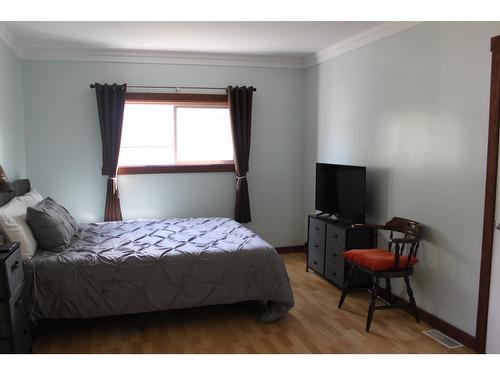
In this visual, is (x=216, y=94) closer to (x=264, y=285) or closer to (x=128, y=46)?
(x=128, y=46)

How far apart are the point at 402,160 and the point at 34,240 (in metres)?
2.98

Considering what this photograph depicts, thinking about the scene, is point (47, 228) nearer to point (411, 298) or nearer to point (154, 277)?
point (154, 277)

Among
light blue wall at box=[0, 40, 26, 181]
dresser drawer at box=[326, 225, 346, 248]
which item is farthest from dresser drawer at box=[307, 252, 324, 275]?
light blue wall at box=[0, 40, 26, 181]

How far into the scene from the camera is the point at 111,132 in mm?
4699

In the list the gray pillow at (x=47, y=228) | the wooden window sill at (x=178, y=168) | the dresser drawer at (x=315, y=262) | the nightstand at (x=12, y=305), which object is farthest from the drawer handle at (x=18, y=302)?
the dresser drawer at (x=315, y=262)

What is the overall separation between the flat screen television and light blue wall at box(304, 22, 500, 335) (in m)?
0.18

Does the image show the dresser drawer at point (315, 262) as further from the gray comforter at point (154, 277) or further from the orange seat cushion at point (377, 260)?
the gray comforter at point (154, 277)

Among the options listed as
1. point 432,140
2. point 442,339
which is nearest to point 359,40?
point 432,140

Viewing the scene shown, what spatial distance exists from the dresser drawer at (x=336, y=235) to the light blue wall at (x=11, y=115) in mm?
3038

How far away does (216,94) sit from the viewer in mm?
5098

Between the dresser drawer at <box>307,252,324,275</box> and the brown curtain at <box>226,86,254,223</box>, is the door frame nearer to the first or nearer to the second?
the dresser drawer at <box>307,252,324,275</box>

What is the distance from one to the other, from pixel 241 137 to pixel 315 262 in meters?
1.70

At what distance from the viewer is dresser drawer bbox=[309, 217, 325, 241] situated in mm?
4391
